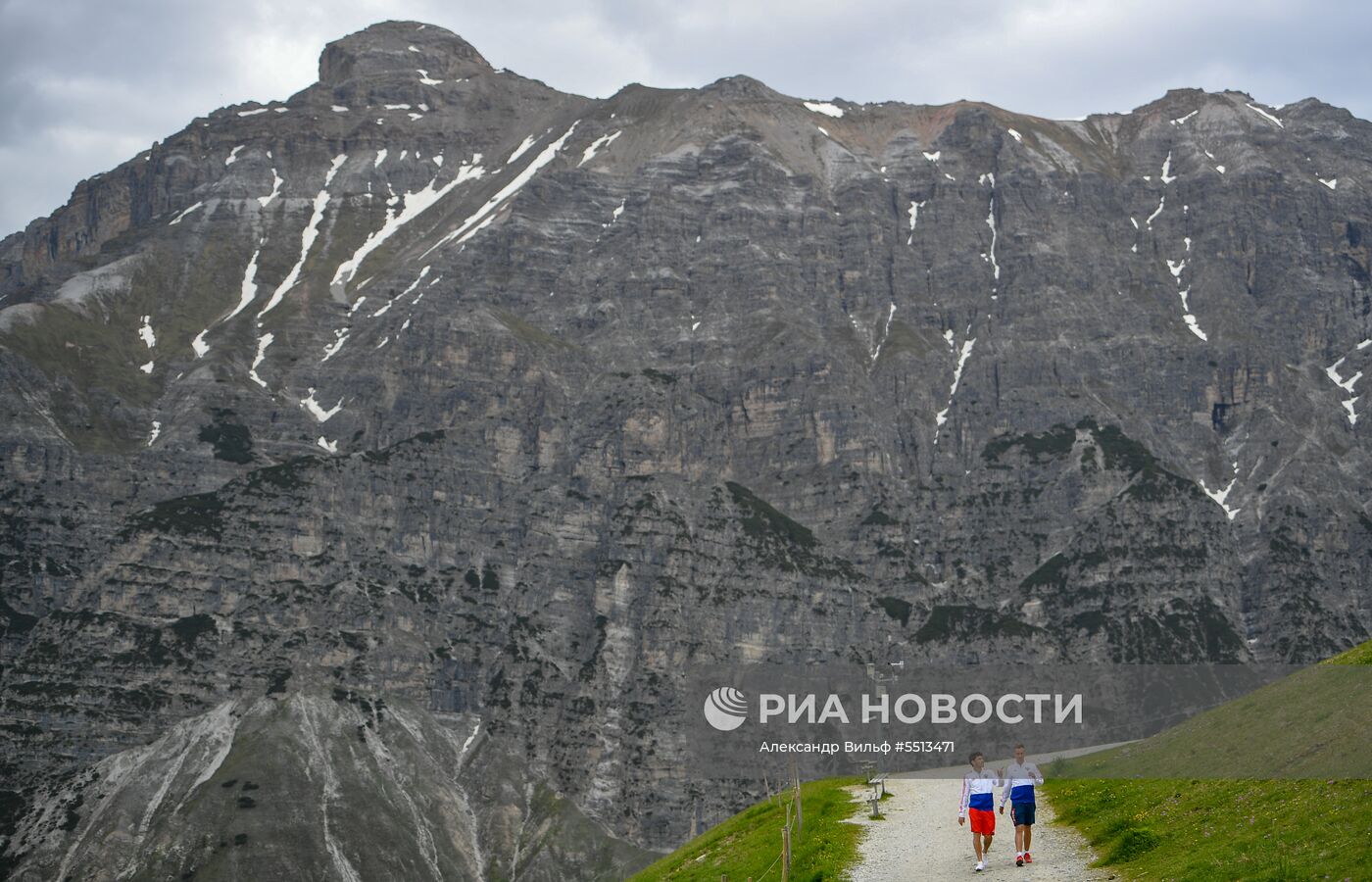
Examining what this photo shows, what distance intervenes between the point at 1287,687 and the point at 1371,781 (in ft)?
67.2

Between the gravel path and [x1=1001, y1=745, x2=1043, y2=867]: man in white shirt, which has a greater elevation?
[x1=1001, y1=745, x2=1043, y2=867]: man in white shirt

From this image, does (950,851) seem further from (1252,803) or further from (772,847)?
(772,847)

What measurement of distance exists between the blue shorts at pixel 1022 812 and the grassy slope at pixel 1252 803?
2.40m

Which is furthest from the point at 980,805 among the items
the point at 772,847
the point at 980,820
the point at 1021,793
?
the point at 772,847

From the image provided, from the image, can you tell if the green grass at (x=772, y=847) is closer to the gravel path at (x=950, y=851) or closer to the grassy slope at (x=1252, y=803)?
the gravel path at (x=950, y=851)

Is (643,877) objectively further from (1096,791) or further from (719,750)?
(719,750)

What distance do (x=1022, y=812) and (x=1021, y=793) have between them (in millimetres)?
589

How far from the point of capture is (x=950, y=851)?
171 ft

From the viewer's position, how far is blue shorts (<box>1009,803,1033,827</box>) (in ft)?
155

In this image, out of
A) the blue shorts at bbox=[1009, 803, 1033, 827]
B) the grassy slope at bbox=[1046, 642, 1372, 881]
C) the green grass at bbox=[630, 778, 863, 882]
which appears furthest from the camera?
the green grass at bbox=[630, 778, 863, 882]

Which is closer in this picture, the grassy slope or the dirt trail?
the grassy slope

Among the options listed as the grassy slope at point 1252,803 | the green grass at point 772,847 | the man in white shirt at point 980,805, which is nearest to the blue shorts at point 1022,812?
the man in white shirt at point 980,805

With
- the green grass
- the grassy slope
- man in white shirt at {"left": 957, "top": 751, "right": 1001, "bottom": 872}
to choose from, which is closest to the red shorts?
man in white shirt at {"left": 957, "top": 751, "right": 1001, "bottom": 872}

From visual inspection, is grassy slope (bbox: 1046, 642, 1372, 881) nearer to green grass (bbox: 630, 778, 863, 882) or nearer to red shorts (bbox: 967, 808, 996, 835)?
red shorts (bbox: 967, 808, 996, 835)
